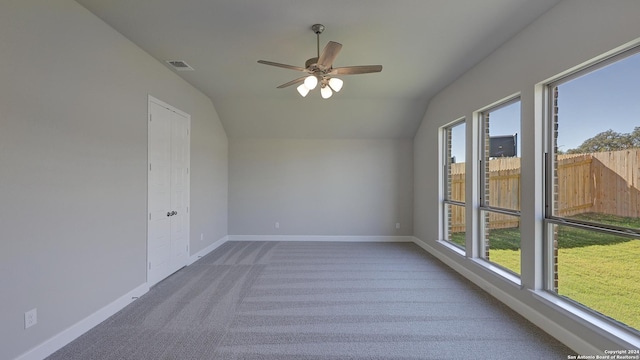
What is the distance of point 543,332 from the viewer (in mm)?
2467

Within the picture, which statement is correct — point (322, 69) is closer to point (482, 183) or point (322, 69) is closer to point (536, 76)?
point (536, 76)

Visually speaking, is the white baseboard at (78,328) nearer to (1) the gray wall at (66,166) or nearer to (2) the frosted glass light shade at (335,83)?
(1) the gray wall at (66,166)

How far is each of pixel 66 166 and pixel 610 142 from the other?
14.7ft

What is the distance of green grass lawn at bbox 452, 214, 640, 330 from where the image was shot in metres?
1.99

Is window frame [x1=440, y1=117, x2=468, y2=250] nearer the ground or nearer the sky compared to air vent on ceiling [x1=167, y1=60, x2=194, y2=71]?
nearer the ground

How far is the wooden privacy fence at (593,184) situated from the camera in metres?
2.00

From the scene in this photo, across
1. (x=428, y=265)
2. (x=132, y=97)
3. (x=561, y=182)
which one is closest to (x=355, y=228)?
(x=428, y=265)

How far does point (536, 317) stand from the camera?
2.58 meters

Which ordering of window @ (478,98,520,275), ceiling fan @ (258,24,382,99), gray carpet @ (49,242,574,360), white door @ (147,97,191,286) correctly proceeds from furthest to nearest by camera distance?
white door @ (147,97,191,286) < window @ (478,98,520,275) < ceiling fan @ (258,24,382,99) < gray carpet @ (49,242,574,360)

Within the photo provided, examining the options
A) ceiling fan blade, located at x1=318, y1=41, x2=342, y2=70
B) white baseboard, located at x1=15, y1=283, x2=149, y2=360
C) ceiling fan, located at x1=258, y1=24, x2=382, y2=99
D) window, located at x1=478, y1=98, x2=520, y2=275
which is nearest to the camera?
white baseboard, located at x1=15, y1=283, x2=149, y2=360

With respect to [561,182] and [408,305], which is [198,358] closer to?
[408,305]

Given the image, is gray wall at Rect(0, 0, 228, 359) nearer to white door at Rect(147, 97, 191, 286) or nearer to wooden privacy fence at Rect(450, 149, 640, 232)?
white door at Rect(147, 97, 191, 286)

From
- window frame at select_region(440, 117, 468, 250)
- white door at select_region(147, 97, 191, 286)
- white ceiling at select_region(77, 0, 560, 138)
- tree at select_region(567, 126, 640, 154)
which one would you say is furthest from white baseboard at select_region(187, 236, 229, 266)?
tree at select_region(567, 126, 640, 154)

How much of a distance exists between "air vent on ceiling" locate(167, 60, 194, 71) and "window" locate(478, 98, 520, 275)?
13.3ft
